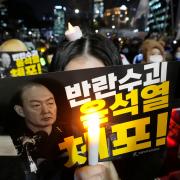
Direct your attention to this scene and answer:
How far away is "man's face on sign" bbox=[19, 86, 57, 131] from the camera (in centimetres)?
64

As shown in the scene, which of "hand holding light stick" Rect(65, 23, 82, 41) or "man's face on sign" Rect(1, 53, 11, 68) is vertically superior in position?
"hand holding light stick" Rect(65, 23, 82, 41)

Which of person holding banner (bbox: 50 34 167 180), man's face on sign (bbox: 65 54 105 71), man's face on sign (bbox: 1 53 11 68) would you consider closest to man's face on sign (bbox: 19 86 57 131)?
person holding banner (bbox: 50 34 167 180)

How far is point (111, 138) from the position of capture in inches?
27.9

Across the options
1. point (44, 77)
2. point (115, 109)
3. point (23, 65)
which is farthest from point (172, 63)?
point (23, 65)

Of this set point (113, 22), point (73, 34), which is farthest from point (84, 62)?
point (113, 22)

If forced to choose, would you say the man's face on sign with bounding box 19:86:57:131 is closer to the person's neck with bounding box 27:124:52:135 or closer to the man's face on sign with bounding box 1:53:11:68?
the person's neck with bounding box 27:124:52:135

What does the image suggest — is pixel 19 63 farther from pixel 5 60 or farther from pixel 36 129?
pixel 36 129

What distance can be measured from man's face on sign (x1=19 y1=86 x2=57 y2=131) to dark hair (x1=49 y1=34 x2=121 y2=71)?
1.23 ft

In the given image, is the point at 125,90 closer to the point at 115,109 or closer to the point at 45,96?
the point at 115,109

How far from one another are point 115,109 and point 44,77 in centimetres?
17

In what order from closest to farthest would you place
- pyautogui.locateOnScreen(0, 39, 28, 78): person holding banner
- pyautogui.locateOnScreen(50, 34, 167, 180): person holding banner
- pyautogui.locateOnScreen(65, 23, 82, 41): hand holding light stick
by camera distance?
1. pyautogui.locateOnScreen(50, 34, 167, 180): person holding banner
2. pyautogui.locateOnScreen(65, 23, 82, 41): hand holding light stick
3. pyautogui.locateOnScreen(0, 39, 28, 78): person holding banner

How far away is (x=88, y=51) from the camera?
1.03 metres

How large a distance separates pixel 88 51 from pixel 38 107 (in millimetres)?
431

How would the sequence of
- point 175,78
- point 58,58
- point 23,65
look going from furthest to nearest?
point 23,65 < point 58,58 < point 175,78
